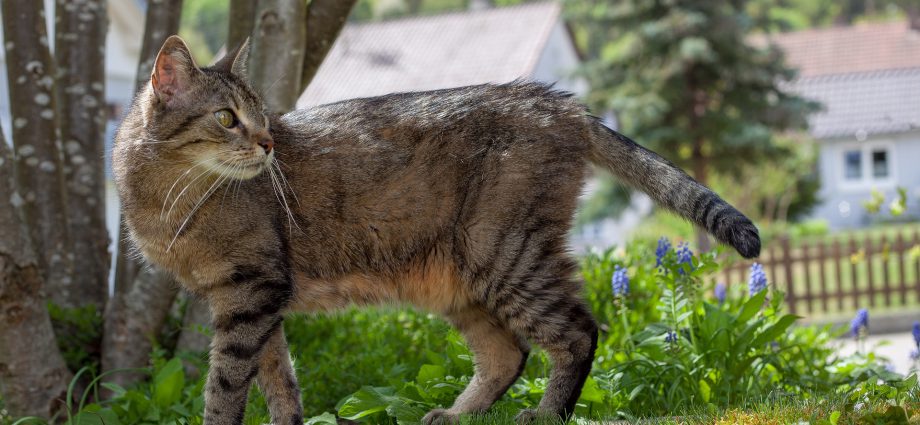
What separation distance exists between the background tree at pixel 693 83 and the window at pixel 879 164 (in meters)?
16.7

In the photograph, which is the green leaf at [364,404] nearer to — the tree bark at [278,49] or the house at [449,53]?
the tree bark at [278,49]

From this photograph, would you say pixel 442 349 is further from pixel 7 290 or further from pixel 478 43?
pixel 478 43

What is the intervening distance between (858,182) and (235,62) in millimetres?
32885

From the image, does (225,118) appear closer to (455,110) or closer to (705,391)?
(455,110)

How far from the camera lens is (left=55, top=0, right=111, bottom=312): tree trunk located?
5984 millimetres

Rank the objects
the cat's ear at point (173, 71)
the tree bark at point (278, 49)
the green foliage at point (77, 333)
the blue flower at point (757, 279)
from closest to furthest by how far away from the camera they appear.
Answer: the cat's ear at point (173, 71), the blue flower at point (757, 279), the tree bark at point (278, 49), the green foliage at point (77, 333)

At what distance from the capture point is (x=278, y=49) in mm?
5398

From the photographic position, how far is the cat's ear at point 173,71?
3717 mm

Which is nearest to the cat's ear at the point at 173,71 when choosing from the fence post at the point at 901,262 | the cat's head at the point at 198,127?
the cat's head at the point at 198,127

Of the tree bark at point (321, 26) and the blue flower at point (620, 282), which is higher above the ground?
the tree bark at point (321, 26)

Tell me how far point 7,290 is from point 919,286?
1448 cm

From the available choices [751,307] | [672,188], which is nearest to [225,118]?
[672,188]

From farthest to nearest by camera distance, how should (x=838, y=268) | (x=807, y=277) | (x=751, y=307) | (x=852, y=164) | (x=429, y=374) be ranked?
(x=852, y=164)
(x=807, y=277)
(x=838, y=268)
(x=751, y=307)
(x=429, y=374)

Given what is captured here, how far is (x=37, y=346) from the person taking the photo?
489 centimetres
